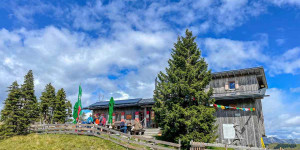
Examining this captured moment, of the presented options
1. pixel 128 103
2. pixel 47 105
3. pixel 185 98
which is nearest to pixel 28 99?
pixel 47 105

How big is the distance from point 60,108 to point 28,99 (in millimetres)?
10579

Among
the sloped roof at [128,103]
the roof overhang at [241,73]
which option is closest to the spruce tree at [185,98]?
the roof overhang at [241,73]

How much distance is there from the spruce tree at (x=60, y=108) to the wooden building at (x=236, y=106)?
1104 cm

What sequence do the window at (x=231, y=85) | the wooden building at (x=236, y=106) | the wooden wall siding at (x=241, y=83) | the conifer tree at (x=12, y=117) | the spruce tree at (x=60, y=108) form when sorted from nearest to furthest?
the wooden building at (x=236, y=106), the conifer tree at (x=12, y=117), the wooden wall siding at (x=241, y=83), the window at (x=231, y=85), the spruce tree at (x=60, y=108)

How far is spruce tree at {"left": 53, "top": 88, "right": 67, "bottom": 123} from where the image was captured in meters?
34.1

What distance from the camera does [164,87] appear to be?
17.4 meters

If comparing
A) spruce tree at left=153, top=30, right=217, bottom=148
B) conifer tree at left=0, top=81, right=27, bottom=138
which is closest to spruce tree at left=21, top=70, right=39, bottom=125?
conifer tree at left=0, top=81, right=27, bottom=138

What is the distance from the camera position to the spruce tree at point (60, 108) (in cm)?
3412

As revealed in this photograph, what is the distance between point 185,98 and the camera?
683 inches

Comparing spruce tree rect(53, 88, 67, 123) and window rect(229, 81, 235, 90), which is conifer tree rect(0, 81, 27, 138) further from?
window rect(229, 81, 235, 90)

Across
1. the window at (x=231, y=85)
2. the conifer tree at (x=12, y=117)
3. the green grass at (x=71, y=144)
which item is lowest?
the green grass at (x=71, y=144)

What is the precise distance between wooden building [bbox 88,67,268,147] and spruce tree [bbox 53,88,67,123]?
1104cm

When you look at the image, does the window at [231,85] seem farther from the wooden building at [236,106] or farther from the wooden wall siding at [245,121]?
the wooden wall siding at [245,121]

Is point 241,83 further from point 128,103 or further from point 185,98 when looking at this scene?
point 128,103
